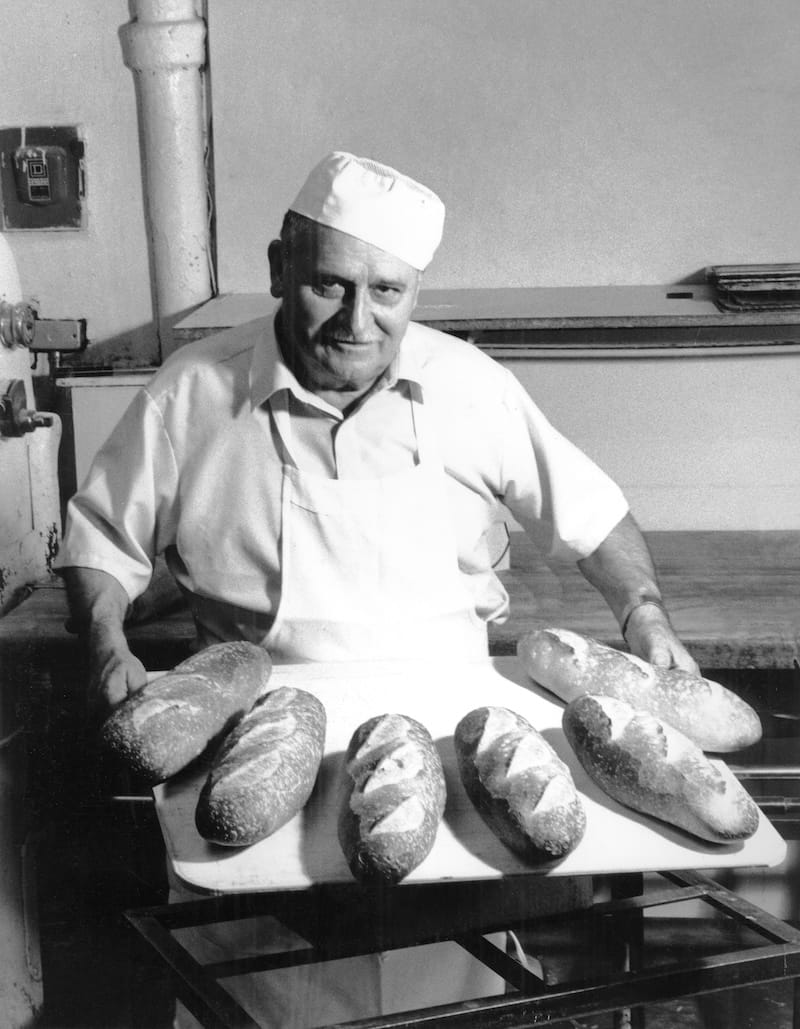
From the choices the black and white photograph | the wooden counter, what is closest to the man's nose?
the black and white photograph

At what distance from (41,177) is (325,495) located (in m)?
0.42

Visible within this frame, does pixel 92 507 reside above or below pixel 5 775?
above

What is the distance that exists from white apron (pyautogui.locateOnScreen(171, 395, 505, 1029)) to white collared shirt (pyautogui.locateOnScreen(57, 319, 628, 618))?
27 mm

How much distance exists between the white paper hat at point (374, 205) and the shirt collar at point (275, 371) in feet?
0.52

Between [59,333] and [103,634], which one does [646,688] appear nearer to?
[103,634]

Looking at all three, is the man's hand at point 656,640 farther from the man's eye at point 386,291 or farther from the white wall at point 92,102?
the white wall at point 92,102

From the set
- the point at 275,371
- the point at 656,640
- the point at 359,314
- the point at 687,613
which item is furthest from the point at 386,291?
the point at 687,613

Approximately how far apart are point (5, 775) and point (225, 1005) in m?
0.73

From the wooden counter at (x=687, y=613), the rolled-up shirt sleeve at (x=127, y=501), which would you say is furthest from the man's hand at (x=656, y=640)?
the rolled-up shirt sleeve at (x=127, y=501)

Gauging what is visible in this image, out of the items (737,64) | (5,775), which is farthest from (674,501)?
→ (5,775)

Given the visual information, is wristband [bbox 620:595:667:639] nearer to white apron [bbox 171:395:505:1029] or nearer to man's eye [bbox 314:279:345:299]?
white apron [bbox 171:395:505:1029]

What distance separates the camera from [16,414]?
1150 mm

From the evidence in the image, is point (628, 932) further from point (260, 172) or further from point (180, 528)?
point (260, 172)

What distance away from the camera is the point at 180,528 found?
3.74ft
